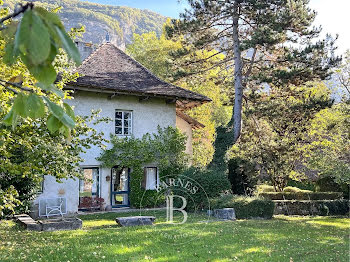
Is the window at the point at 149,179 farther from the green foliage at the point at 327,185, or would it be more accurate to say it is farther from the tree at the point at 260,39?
the green foliage at the point at 327,185

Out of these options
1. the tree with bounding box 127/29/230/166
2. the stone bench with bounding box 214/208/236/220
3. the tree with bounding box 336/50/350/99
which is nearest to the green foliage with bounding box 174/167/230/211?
the stone bench with bounding box 214/208/236/220

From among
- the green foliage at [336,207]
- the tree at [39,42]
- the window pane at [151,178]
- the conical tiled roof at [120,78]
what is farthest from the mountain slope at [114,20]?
the tree at [39,42]

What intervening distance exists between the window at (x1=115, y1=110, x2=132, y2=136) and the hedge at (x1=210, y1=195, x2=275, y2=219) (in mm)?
6863

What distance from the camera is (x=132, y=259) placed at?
667 cm

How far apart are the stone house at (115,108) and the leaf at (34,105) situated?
16.6 m

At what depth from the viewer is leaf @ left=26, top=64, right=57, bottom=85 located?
1.06 metres

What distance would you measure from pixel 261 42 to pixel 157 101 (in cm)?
687

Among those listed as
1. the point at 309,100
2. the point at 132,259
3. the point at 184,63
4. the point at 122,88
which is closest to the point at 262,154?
the point at 309,100

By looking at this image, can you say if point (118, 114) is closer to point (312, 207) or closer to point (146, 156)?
point (146, 156)

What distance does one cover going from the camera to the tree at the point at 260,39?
64.4ft

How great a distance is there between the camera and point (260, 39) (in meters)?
19.4

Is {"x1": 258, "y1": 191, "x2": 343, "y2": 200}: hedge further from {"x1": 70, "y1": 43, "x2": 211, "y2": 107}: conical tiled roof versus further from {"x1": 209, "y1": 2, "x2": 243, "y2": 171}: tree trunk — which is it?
{"x1": 70, "y1": 43, "x2": 211, "y2": 107}: conical tiled roof

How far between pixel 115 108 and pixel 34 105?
18.3 meters

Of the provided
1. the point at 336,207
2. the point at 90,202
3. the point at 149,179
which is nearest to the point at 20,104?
the point at 90,202
